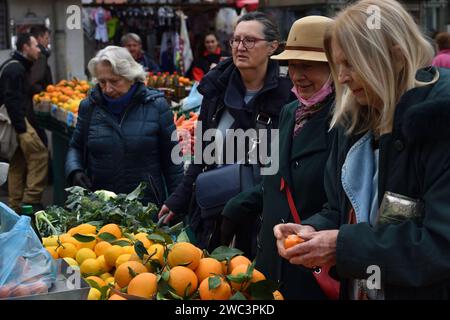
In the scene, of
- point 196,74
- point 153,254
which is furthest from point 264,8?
point 153,254

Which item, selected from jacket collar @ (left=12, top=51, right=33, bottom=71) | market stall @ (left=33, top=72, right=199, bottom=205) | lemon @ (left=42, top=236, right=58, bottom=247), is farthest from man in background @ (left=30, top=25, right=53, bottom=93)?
lemon @ (left=42, top=236, right=58, bottom=247)

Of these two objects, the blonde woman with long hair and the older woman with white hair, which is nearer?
the blonde woman with long hair

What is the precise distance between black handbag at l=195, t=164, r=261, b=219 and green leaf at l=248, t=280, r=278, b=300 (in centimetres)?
147

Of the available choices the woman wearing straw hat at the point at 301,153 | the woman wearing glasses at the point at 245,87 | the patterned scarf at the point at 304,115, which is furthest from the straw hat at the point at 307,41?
the woman wearing glasses at the point at 245,87

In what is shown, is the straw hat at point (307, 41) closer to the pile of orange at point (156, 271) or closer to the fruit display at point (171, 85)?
the pile of orange at point (156, 271)

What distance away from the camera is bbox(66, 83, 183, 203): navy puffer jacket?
467 cm

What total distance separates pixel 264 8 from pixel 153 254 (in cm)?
668

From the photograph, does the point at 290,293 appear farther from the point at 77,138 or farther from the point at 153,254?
the point at 77,138

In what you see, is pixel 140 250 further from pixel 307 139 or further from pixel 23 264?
pixel 307 139

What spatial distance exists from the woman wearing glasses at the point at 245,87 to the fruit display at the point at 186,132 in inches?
58.9

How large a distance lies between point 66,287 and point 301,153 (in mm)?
1099

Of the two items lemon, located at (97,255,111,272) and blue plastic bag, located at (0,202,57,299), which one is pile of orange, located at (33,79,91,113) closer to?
lemon, located at (97,255,111,272)

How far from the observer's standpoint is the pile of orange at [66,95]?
8594 millimetres

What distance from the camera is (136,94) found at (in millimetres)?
4699
